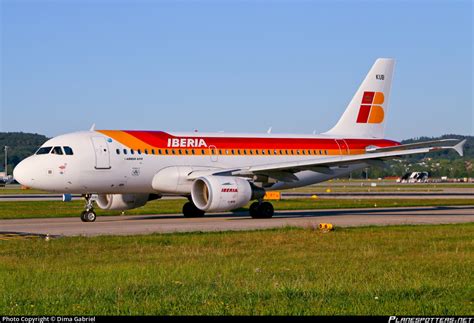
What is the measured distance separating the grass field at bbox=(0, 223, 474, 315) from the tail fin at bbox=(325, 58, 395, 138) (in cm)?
1980

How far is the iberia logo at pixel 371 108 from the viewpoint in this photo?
45597mm

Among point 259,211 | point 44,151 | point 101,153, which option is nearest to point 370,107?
point 259,211

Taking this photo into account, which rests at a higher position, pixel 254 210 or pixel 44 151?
pixel 44 151

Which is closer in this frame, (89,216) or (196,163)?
(89,216)

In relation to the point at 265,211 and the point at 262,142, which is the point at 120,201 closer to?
the point at 265,211

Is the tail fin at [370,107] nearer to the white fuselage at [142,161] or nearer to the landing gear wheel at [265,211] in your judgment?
the white fuselage at [142,161]

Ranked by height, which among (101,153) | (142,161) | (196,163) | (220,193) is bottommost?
(220,193)

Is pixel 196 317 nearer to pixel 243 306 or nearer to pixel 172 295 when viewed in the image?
pixel 243 306

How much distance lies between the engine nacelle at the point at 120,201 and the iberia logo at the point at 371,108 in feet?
43.6

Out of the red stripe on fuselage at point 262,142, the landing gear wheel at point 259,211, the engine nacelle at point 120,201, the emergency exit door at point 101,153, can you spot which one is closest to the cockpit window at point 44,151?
the emergency exit door at point 101,153

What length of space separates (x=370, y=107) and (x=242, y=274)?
3060 centimetres

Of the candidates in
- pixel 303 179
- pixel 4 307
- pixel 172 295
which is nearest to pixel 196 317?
pixel 172 295

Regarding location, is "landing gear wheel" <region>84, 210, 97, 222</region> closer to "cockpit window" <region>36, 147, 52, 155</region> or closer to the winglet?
"cockpit window" <region>36, 147, 52, 155</region>

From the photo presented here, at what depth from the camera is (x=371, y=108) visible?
45938mm
